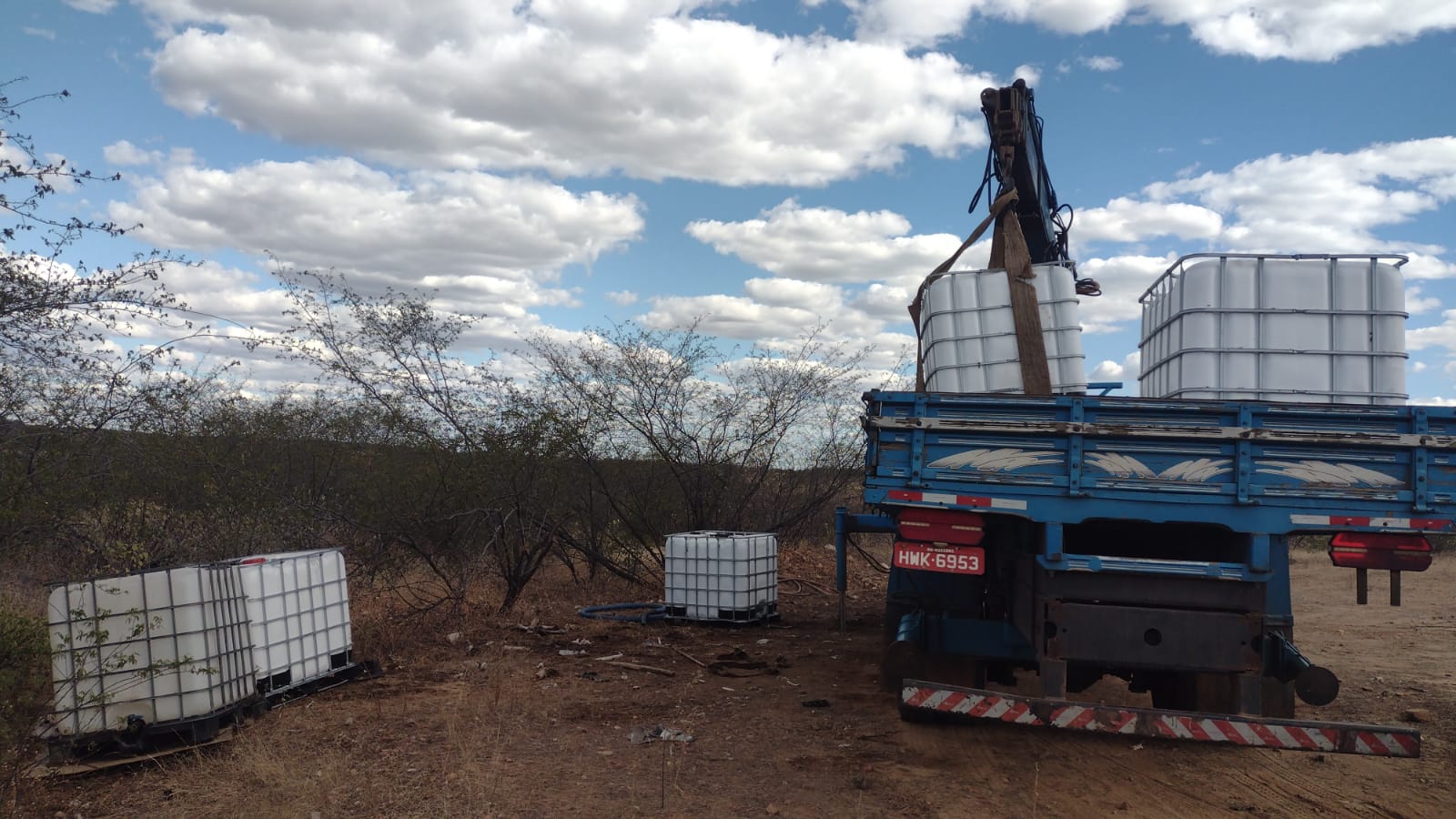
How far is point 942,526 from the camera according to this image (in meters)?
5.60

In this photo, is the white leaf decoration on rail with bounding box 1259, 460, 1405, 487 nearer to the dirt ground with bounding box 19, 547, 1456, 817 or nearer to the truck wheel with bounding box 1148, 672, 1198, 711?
the truck wheel with bounding box 1148, 672, 1198, 711

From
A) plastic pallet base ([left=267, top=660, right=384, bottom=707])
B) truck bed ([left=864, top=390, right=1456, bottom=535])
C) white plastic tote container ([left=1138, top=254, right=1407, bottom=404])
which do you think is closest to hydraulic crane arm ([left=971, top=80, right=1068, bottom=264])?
white plastic tote container ([left=1138, top=254, right=1407, bottom=404])

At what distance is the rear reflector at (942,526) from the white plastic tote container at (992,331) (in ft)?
4.95

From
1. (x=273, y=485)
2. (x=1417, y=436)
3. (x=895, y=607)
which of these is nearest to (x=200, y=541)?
(x=273, y=485)

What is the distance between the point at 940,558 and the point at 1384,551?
2354mm

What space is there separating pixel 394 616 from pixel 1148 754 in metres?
7.48

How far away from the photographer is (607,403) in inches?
522

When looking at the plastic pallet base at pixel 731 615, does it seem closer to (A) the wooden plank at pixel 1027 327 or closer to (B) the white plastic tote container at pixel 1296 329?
(A) the wooden plank at pixel 1027 327

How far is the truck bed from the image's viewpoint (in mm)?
5090

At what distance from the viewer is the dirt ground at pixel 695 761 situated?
501 cm

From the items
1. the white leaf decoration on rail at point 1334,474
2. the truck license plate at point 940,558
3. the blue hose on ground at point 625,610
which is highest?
the white leaf decoration on rail at point 1334,474

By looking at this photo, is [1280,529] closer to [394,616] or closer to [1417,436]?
[1417,436]

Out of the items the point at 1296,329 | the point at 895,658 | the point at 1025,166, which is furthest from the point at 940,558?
the point at 1025,166

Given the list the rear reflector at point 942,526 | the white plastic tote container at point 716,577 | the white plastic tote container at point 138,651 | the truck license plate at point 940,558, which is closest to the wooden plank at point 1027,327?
the rear reflector at point 942,526
